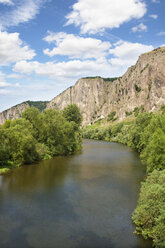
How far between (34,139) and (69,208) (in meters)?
24.6

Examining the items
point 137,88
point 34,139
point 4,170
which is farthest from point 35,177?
point 137,88

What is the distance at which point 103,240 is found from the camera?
631 inches

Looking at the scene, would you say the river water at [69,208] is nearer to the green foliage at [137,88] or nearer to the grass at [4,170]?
the grass at [4,170]

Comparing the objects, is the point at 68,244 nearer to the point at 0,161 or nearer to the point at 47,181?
the point at 47,181

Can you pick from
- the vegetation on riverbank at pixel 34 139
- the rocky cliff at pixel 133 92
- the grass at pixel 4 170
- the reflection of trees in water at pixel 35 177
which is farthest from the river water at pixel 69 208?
the rocky cliff at pixel 133 92

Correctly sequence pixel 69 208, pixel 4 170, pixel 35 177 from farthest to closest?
pixel 4 170 < pixel 35 177 < pixel 69 208

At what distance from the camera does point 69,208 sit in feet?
70.0

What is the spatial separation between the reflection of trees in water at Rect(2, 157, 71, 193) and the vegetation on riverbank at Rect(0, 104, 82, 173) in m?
2.89

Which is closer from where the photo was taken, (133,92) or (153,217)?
(153,217)

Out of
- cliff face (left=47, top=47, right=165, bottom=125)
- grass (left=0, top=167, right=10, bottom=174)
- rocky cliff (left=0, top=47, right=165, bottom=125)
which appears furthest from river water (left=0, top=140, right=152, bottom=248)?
cliff face (left=47, top=47, right=165, bottom=125)

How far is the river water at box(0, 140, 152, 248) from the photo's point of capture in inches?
635

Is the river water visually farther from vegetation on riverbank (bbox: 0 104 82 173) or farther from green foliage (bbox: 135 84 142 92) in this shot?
green foliage (bbox: 135 84 142 92)

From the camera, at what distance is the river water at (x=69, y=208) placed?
53.0ft

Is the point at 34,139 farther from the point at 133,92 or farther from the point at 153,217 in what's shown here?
the point at 133,92
